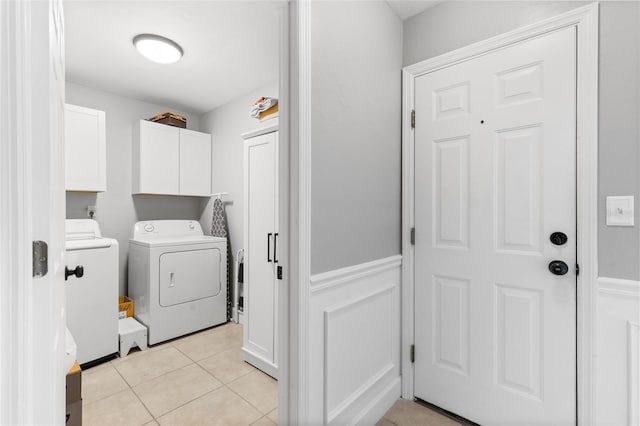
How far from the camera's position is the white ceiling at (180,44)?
6.38ft

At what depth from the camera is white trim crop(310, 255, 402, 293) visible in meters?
1.38

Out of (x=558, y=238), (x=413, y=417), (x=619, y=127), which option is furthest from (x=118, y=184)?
(x=619, y=127)

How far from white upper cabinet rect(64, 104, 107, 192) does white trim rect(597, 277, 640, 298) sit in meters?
3.65

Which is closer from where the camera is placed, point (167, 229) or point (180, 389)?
point (180, 389)

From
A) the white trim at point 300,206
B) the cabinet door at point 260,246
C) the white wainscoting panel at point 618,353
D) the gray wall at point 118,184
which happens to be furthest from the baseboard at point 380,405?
the gray wall at point 118,184

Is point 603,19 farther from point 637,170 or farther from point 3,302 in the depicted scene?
point 3,302

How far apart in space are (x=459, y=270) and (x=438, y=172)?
0.59 m

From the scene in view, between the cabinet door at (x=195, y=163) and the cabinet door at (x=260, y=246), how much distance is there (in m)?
1.46

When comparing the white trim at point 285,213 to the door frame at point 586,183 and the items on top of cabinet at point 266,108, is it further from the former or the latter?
the door frame at point 586,183

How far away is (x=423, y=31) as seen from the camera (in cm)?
192

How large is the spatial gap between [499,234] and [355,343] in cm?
97

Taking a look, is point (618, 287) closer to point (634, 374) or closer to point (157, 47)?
point (634, 374)

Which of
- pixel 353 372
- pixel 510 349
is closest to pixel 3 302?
pixel 353 372

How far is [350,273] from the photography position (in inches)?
61.0
